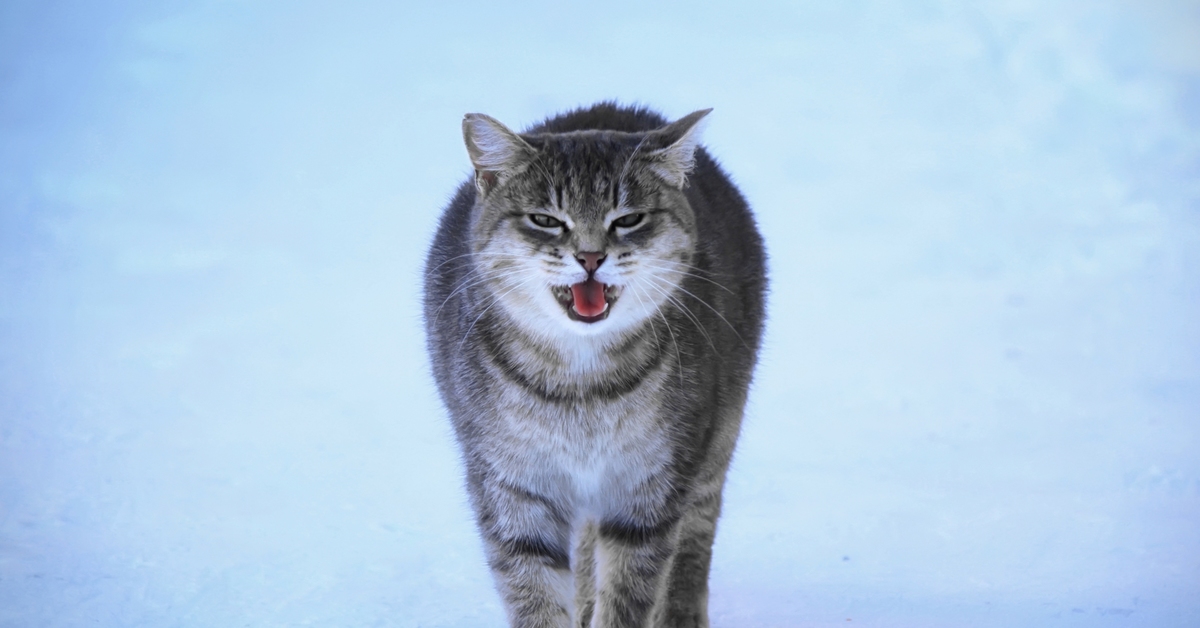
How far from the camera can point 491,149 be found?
284 cm

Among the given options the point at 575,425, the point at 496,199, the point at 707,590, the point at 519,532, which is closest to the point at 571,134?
the point at 496,199

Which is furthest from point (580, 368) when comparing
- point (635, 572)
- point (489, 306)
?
point (635, 572)

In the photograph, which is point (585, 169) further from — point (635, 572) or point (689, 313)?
point (635, 572)

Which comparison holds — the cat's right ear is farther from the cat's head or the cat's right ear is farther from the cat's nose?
the cat's nose

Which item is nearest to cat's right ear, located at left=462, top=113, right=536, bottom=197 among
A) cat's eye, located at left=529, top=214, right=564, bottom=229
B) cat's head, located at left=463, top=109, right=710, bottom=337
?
cat's head, located at left=463, top=109, right=710, bottom=337

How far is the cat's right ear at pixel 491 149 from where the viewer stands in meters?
2.78

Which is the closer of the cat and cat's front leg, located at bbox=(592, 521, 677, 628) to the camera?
the cat

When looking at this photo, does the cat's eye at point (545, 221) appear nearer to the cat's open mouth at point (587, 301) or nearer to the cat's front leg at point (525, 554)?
the cat's open mouth at point (587, 301)

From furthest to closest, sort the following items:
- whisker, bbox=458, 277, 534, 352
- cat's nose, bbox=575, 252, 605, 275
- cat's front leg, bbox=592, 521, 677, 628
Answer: cat's front leg, bbox=592, 521, 677, 628 → whisker, bbox=458, 277, 534, 352 → cat's nose, bbox=575, 252, 605, 275

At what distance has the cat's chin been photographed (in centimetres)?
267

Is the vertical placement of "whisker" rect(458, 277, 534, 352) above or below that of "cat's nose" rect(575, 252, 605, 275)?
below

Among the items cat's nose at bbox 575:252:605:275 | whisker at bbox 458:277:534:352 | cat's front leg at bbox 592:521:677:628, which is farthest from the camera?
cat's front leg at bbox 592:521:677:628

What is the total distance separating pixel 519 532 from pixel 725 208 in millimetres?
1149

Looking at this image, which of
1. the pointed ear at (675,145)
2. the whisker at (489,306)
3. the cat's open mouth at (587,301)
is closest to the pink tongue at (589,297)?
the cat's open mouth at (587,301)
